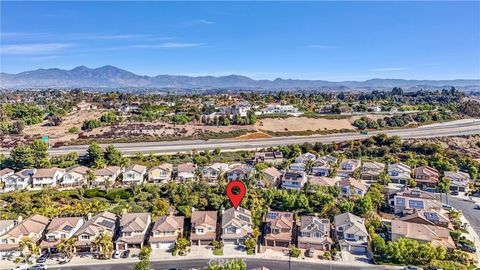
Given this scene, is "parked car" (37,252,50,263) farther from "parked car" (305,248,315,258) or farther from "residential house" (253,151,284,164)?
"residential house" (253,151,284,164)

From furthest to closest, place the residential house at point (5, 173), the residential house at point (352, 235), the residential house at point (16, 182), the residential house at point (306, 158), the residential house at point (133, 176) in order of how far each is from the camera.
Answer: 1. the residential house at point (306, 158)
2. the residential house at point (133, 176)
3. the residential house at point (5, 173)
4. the residential house at point (16, 182)
5. the residential house at point (352, 235)

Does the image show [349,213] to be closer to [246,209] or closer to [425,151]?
[246,209]

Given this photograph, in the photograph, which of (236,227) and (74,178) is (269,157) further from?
(74,178)

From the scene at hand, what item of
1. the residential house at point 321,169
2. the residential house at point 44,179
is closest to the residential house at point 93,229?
the residential house at point 44,179

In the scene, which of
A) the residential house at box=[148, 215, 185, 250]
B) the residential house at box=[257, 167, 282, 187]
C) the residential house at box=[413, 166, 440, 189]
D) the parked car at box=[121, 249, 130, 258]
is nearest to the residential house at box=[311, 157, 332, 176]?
the residential house at box=[257, 167, 282, 187]

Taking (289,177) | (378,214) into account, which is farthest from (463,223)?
(289,177)

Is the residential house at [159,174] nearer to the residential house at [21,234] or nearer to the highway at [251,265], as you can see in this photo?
the residential house at [21,234]
